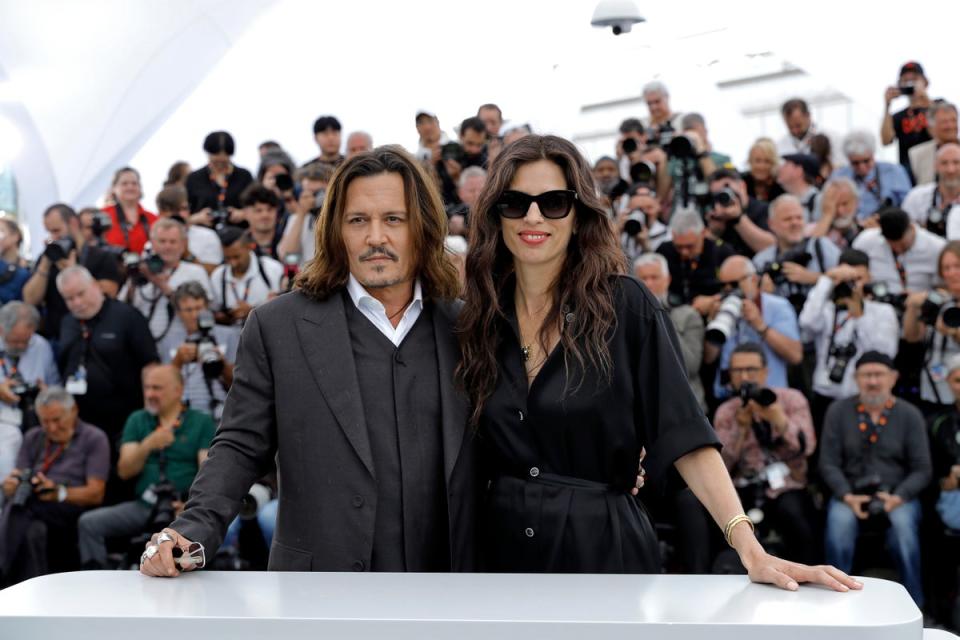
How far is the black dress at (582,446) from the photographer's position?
2488 mm

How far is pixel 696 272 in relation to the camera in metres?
6.38

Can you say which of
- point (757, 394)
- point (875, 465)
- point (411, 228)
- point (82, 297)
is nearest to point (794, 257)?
point (757, 394)

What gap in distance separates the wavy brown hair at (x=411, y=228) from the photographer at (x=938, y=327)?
365 cm

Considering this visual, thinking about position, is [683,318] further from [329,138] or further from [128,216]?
[128,216]

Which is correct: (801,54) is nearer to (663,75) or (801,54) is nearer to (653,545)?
(663,75)

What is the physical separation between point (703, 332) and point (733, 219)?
3.39ft

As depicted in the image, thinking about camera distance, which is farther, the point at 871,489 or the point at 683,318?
the point at 683,318

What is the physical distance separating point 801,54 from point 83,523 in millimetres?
6498

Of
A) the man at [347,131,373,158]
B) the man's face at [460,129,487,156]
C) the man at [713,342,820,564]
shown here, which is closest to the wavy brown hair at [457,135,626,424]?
the man at [713,342,820,564]

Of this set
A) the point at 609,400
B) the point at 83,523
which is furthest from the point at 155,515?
the point at 609,400

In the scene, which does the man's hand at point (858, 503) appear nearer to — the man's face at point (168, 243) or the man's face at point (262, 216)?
the man's face at point (262, 216)

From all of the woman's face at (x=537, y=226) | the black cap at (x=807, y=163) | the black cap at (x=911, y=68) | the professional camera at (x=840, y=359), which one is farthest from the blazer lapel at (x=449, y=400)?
the black cap at (x=911, y=68)

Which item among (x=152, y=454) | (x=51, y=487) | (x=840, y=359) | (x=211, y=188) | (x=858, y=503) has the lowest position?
(x=858, y=503)

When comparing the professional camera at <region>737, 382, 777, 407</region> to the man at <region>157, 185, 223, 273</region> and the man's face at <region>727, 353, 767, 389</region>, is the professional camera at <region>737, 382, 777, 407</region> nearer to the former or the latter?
the man's face at <region>727, 353, 767, 389</region>
